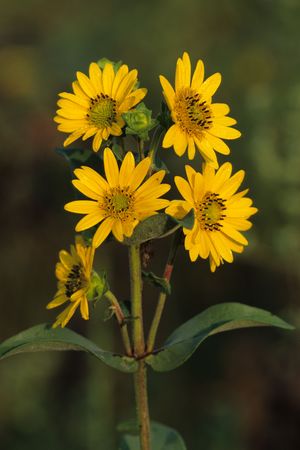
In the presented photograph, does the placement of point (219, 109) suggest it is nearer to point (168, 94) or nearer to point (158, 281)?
point (168, 94)

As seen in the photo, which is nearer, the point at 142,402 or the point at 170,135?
the point at 170,135

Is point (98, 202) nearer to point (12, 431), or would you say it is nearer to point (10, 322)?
point (12, 431)

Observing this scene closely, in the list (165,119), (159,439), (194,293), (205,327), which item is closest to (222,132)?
(165,119)

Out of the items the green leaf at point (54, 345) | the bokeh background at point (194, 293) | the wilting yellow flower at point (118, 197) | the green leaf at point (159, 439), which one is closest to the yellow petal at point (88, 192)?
the wilting yellow flower at point (118, 197)

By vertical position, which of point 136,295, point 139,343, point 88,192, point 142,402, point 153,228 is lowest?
point 142,402

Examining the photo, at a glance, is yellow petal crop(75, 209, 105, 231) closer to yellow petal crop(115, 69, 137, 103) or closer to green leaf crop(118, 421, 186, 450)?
yellow petal crop(115, 69, 137, 103)

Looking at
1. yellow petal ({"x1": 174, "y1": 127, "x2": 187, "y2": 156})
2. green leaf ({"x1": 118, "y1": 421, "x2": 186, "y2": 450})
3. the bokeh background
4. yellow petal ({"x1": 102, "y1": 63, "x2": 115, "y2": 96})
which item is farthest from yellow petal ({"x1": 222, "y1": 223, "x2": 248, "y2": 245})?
the bokeh background

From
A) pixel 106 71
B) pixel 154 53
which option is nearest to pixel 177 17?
pixel 154 53
